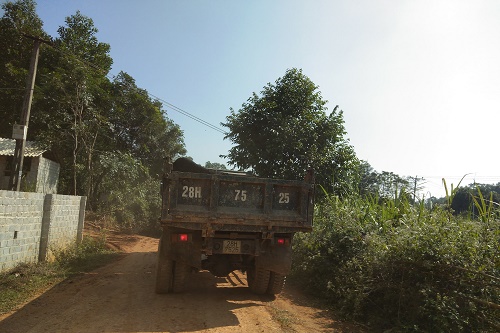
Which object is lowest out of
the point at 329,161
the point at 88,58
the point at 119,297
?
the point at 119,297

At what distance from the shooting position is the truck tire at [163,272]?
6195 mm

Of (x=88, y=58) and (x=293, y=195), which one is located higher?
(x=88, y=58)

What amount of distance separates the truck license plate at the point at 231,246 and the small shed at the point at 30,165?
1423 centimetres

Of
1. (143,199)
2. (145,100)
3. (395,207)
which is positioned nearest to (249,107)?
(395,207)

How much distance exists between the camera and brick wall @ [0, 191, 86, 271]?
7.08 m

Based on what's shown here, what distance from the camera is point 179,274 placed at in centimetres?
635

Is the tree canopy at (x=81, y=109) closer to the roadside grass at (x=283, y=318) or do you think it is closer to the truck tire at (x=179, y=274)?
the truck tire at (x=179, y=274)

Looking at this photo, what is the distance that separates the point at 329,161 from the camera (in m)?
11.9

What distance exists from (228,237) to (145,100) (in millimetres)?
19008

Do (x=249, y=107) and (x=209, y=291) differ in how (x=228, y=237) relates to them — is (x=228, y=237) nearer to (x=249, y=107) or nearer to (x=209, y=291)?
(x=209, y=291)

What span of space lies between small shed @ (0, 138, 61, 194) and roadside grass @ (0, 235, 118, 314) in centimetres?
815

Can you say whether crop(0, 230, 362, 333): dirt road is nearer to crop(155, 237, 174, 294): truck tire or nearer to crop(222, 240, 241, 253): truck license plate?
crop(155, 237, 174, 294): truck tire

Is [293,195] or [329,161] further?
[329,161]

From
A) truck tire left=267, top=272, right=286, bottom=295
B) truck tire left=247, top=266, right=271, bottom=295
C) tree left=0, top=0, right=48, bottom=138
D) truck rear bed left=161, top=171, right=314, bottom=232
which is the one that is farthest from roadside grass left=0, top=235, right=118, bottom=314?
tree left=0, top=0, right=48, bottom=138
